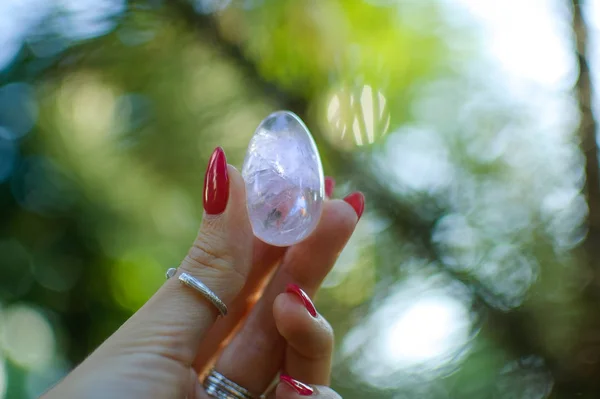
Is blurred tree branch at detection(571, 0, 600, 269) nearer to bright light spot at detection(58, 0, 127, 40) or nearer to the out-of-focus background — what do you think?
the out-of-focus background

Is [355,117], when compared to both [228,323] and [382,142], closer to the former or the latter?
[382,142]

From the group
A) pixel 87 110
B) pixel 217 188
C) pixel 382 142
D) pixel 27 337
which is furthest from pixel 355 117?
pixel 27 337

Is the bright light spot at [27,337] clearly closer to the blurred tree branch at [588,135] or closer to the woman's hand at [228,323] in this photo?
the woman's hand at [228,323]

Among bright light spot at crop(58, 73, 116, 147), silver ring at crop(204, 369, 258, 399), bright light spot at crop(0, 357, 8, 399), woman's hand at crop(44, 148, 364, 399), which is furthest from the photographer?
bright light spot at crop(0, 357, 8, 399)

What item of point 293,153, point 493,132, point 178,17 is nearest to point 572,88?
point 493,132

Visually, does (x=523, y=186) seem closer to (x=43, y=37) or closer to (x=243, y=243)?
(x=243, y=243)

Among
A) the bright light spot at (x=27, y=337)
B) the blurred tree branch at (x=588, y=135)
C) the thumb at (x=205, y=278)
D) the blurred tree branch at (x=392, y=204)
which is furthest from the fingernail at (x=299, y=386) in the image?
the bright light spot at (x=27, y=337)

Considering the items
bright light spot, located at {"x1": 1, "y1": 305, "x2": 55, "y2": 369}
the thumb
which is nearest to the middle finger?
the thumb
